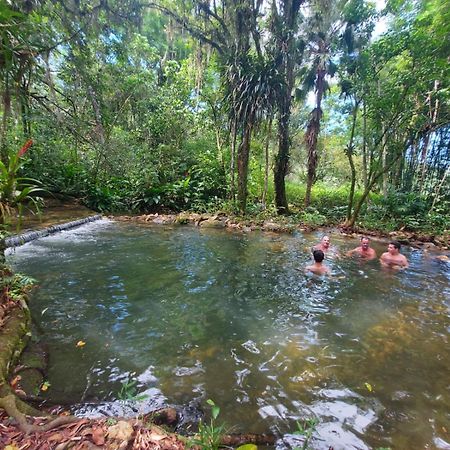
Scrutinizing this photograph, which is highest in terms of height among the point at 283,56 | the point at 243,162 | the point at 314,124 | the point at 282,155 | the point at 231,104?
the point at 283,56

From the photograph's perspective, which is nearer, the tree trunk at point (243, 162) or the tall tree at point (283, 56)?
the tall tree at point (283, 56)

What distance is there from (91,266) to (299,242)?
18.8 feet

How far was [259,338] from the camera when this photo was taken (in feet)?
12.1

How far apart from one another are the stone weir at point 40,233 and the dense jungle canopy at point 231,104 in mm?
1398

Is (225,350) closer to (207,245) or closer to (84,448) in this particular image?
(84,448)

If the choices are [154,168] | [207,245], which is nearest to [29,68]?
[207,245]

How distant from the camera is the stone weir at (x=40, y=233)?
6192mm

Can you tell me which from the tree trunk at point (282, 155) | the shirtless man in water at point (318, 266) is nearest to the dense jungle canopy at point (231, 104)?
the tree trunk at point (282, 155)

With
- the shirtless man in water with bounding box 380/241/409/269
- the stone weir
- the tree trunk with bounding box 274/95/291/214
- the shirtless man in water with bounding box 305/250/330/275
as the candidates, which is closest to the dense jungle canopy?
the tree trunk with bounding box 274/95/291/214

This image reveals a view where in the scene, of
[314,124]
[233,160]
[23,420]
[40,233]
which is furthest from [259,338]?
[314,124]

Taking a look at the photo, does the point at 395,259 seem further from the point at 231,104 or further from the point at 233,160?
the point at 231,104

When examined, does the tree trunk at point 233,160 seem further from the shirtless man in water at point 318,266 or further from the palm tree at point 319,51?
the shirtless man in water at point 318,266

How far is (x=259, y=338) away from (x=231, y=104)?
368 inches

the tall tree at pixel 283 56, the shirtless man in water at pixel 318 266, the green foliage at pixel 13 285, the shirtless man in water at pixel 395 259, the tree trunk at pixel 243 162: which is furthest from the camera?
the tree trunk at pixel 243 162
